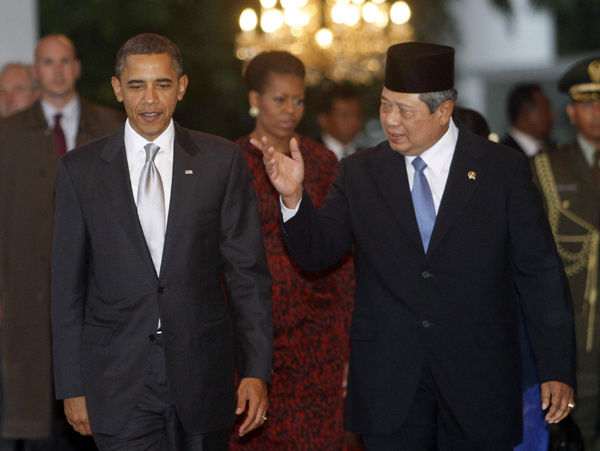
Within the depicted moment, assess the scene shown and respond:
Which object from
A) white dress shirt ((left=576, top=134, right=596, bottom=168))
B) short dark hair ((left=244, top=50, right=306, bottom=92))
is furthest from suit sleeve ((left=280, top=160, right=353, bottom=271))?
white dress shirt ((left=576, top=134, right=596, bottom=168))

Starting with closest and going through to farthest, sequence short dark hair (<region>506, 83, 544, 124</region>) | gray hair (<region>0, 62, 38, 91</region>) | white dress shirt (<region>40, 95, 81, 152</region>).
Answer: white dress shirt (<region>40, 95, 81, 152</region>) → gray hair (<region>0, 62, 38, 91</region>) → short dark hair (<region>506, 83, 544, 124</region>)

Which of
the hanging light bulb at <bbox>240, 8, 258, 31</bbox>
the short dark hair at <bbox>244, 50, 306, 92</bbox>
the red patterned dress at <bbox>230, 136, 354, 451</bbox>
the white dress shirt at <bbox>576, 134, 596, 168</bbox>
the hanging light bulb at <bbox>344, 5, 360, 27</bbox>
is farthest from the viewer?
the hanging light bulb at <bbox>344, 5, 360, 27</bbox>

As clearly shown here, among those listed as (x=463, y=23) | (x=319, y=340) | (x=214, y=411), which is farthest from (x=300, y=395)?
(x=463, y=23)

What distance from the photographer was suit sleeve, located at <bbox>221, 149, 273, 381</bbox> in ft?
12.5

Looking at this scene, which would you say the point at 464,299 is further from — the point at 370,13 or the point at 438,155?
the point at 370,13

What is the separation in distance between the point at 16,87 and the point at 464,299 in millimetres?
5135

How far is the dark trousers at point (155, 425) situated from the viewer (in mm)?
3643

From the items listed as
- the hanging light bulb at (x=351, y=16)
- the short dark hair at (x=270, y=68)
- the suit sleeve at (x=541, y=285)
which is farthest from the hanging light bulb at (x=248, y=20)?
the suit sleeve at (x=541, y=285)

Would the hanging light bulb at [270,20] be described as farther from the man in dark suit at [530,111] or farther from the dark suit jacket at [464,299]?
the dark suit jacket at [464,299]

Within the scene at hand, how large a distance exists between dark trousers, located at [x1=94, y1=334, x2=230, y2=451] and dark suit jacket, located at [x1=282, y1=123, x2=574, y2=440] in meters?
0.63

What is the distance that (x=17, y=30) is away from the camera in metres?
7.60

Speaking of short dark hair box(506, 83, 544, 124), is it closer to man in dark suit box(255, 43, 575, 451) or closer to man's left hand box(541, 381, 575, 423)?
man in dark suit box(255, 43, 575, 451)

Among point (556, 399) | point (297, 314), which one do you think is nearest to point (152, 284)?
point (556, 399)

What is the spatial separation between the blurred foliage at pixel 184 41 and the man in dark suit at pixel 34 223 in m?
3.35
